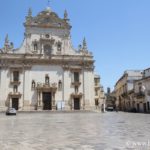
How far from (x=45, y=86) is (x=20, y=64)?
5990 millimetres

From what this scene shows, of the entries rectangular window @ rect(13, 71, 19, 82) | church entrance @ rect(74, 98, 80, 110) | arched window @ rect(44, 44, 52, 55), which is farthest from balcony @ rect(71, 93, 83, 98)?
rectangular window @ rect(13, 71, 19, 82)

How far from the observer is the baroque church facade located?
46.9m

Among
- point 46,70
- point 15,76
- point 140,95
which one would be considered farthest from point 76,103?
point 140,95

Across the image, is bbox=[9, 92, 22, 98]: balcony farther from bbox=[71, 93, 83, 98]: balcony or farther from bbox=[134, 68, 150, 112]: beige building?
bbox=[134, 68, 150, 112]: beige building

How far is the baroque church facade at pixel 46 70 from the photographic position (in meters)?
46.9

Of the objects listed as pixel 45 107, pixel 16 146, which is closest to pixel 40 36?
pixel 45 107

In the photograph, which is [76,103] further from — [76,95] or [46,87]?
[46,87]

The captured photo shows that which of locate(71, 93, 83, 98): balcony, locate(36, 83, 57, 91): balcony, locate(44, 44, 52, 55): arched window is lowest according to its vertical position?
locate(71, 93, 83, 98): balcony

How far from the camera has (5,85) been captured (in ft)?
152

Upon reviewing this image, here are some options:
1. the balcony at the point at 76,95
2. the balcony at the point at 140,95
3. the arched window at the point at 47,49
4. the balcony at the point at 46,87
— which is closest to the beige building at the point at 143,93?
the balcony at the point at 140,95

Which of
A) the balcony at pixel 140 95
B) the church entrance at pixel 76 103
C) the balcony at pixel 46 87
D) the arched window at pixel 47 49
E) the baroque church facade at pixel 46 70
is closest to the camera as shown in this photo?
the baroque church facade at pixel 46 70

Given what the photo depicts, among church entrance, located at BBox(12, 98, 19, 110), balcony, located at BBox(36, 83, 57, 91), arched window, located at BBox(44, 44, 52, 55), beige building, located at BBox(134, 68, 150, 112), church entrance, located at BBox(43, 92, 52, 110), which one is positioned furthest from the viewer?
beige building, located at BBox(134, 68, 150, 112)

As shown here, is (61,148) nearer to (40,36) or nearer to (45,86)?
(45,86)

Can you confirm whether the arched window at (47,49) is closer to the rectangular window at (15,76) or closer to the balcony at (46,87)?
the balcony at (46,87)
